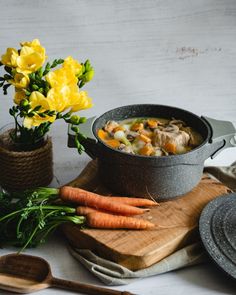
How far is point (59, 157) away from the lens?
1.70 m

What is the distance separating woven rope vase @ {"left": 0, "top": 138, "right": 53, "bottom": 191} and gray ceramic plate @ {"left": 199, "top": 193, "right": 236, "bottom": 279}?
44 centimetres

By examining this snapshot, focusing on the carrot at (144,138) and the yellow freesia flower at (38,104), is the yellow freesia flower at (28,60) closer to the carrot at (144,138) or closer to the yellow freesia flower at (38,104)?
the yellow freesia flower at (38,104)

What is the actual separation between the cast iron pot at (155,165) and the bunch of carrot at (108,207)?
0.12 ft

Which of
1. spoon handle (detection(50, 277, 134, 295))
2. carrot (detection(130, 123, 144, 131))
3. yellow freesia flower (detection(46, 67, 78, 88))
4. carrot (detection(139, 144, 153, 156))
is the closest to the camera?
spoon handle (detection(50, 277, 134, 295))

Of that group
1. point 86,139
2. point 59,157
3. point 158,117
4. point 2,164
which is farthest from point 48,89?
point 59,157

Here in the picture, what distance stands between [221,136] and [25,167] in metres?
0.50

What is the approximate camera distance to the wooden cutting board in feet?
3.80

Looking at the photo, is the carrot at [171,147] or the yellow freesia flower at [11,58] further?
the carrot at [171,147]

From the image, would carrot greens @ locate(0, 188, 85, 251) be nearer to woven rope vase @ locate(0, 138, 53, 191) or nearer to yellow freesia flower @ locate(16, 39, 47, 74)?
woven rope vase @ locate(0, 138, 53, 191)

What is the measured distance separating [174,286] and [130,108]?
1.69 feet

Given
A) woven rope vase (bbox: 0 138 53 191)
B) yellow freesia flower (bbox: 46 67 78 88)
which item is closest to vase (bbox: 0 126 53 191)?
woven rope vase (bbox: 0 138 53 191)

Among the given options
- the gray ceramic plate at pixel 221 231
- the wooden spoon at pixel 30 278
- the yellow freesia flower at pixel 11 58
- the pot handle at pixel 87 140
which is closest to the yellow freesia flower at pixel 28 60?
the yellow freesia flower at pixel 11 58

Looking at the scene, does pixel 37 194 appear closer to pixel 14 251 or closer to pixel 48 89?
pixel 14 251

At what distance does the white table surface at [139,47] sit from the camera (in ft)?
4.95
